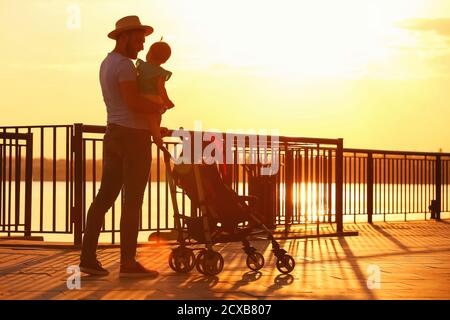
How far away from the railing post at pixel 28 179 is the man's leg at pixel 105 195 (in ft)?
14.3

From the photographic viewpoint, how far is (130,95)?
22.4 feet

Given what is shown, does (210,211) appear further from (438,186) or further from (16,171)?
(438,186)

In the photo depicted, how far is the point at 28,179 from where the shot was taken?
11.5 m

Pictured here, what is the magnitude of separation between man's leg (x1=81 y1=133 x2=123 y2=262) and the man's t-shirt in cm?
17

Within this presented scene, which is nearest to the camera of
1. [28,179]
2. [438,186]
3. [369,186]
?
[28,179]

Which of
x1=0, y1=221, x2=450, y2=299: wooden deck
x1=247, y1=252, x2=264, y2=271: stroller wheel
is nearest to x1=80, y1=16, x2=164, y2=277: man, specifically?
x1=0, y1=221, x2=450, y2=299: wooden deck

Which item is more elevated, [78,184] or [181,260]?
[78,184]

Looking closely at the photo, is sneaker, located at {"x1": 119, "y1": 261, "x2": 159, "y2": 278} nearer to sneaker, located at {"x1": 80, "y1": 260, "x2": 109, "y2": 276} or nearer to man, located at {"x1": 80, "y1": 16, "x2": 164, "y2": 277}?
man, located at {"x1": 80, "y1": 16, "x2": 164, "y2": 277}

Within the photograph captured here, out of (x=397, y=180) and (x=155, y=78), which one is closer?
(x=155, y=78)

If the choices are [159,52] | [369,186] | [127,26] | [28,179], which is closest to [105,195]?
[159,52]

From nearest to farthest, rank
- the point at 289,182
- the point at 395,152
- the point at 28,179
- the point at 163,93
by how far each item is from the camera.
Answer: the point at 163,93
the point at 28,179
the point at 289,182
the point at 395,152

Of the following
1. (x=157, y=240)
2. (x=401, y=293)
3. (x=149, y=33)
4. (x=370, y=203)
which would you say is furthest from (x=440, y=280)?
(x=370, y=203)

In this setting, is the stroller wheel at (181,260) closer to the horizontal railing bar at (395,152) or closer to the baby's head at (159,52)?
the baby's head at (159,52)

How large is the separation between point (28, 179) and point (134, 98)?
200 inches
